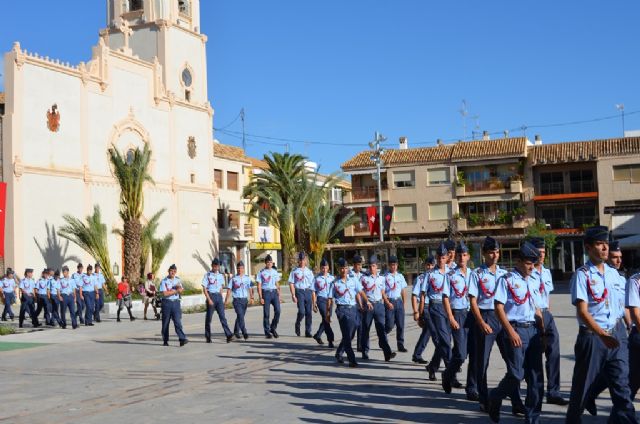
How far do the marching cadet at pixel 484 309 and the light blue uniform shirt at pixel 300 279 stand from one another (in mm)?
9647

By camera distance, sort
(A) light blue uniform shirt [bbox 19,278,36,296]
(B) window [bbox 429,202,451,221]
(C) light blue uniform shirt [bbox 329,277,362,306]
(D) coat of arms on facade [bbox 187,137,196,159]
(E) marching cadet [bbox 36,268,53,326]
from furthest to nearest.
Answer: (B) window [bbox 429,202,451,221] → (D) coat of arms on facade [bbox 187,137,196,159] → (A) light blue uniform shirt [bbox 19,278,36,296] → (E) marching cadet [bbox 36,268,53,326] → (C) light blue uniform shirt [bbox 329,277,362,306]

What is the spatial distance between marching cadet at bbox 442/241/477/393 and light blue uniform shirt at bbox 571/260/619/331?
258cm

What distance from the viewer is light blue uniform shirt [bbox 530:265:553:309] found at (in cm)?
892

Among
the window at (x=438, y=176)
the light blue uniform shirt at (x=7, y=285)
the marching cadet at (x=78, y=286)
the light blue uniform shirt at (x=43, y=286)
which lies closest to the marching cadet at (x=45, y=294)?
the light blue uniform shirt at (x=43, y=286)

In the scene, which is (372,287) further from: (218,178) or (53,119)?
(218,178)

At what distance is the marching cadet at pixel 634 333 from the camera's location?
24.5 ft

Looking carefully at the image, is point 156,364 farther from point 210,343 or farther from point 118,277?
point 118,277

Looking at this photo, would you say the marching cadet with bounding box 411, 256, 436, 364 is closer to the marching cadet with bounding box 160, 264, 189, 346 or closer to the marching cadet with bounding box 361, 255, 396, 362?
the marching cadet with bounding box 361, 255, 396, 362

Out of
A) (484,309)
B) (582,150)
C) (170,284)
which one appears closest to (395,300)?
(170,284)

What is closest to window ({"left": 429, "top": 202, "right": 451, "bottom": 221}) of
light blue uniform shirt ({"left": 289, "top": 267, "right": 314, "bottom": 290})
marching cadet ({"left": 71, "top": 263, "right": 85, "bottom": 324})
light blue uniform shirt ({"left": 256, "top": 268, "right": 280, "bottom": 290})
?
marching cadet ({"left": 71, "top": 263, "right": 85, "bottom": 324})

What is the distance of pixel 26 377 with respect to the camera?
13797mm

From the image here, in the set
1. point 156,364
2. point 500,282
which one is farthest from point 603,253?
point 156,364

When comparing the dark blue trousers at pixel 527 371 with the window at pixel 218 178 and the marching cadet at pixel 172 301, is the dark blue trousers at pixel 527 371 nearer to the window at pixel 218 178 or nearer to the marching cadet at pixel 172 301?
the marching cadet at pixel 172 301

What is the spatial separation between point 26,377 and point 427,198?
164 ft
